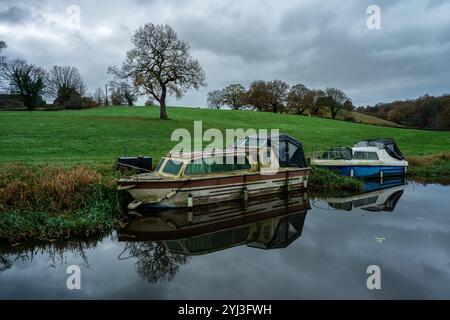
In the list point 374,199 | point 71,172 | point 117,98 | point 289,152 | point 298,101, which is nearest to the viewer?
point 71,172

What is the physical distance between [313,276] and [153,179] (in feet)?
22.9

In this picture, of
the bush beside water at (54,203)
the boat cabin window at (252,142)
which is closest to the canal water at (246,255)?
the bush beside water at (54,203)

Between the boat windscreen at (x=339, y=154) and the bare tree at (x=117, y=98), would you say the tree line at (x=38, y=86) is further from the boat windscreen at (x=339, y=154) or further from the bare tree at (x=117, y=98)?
the boat windscreen at (x=339, y=154)

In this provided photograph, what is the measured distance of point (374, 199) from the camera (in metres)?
17.1

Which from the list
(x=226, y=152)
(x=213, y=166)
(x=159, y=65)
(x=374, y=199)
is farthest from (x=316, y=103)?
(x=213, y=166)

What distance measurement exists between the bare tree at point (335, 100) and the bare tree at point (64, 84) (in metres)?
58.5

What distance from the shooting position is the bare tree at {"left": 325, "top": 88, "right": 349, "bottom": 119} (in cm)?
8275

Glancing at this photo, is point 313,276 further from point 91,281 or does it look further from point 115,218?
point 115,218

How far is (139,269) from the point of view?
880cm

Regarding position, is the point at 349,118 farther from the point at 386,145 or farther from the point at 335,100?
the point at 386,145

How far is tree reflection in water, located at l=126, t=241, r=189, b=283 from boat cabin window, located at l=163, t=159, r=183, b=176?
12.5ft

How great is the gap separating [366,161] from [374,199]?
207 inches

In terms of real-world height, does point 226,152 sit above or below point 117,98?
below

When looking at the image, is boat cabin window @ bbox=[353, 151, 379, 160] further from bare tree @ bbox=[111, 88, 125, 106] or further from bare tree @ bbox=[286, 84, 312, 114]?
bare tree @ bbox=[111, 88, 125, 106]
